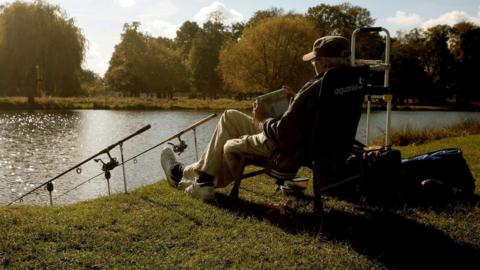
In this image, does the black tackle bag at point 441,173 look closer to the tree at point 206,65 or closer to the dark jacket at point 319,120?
the dark jacket at point 319,120

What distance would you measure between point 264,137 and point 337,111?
2.23 ft

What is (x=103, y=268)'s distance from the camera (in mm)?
3291

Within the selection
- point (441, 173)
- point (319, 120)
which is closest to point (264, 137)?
point (319, 120)

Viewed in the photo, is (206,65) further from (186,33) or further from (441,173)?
(441,173)

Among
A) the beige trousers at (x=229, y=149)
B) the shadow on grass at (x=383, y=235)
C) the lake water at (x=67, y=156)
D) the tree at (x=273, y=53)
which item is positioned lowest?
the lake water at (x=67, y=156)

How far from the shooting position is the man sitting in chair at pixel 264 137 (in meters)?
4.06

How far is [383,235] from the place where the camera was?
4059 millimetres

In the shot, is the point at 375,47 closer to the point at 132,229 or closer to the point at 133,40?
the point at 133,40

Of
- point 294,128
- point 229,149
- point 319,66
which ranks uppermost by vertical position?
point 319,66

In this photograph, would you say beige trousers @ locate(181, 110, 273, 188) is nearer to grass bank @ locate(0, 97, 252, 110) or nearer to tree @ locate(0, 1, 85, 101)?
grass bank @ locate(0, 97, 252, 110)

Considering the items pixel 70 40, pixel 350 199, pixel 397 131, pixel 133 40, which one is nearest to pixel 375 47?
pixel 133 40

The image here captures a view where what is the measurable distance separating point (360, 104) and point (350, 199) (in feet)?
4.60

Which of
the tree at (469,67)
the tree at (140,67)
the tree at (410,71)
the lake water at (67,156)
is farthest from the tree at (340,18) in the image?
the lake water at (67,156)

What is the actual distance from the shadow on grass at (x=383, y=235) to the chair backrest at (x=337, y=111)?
0.60 metres
